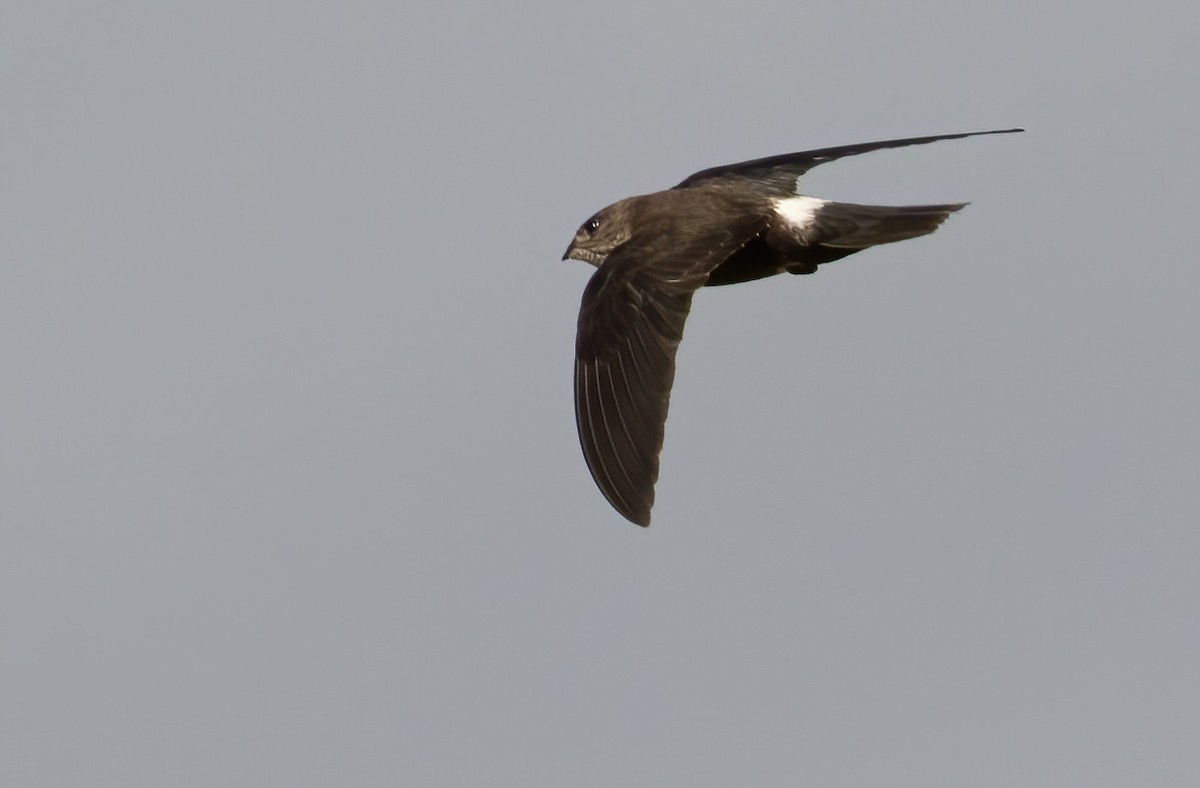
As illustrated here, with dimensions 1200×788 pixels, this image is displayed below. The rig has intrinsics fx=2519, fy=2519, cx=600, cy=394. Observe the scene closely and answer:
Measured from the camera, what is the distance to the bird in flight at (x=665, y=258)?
9484mm

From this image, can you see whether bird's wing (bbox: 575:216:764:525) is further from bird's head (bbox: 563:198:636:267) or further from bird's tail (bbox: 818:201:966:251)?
bird's head (bbox: 563:198:636:267)

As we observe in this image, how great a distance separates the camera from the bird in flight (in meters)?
9.48

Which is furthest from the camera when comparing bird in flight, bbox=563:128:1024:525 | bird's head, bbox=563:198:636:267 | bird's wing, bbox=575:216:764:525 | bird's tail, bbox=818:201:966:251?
bird's head, bbox=563:198:636:267

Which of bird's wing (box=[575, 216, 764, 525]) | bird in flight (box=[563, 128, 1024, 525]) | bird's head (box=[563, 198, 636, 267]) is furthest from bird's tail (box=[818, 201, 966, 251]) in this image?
bird's head (box=[563, 198, 636, 267])

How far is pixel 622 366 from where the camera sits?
9.77m

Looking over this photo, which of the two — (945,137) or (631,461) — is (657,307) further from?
(945,137)

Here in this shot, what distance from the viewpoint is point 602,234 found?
11539mm

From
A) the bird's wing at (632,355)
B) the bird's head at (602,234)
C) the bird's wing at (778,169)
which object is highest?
the bird's wing at (778,169)

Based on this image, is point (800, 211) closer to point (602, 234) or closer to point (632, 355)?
point (602, 234)

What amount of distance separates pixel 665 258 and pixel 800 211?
43.8 inches

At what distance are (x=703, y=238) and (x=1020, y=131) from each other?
A: 1372mm

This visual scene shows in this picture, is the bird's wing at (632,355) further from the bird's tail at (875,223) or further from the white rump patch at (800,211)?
the bird's tail at (875,223)

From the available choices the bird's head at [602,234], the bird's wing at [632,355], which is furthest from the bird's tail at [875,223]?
the bird's head at [602,234]

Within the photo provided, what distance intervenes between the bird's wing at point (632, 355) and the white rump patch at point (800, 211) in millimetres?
599
